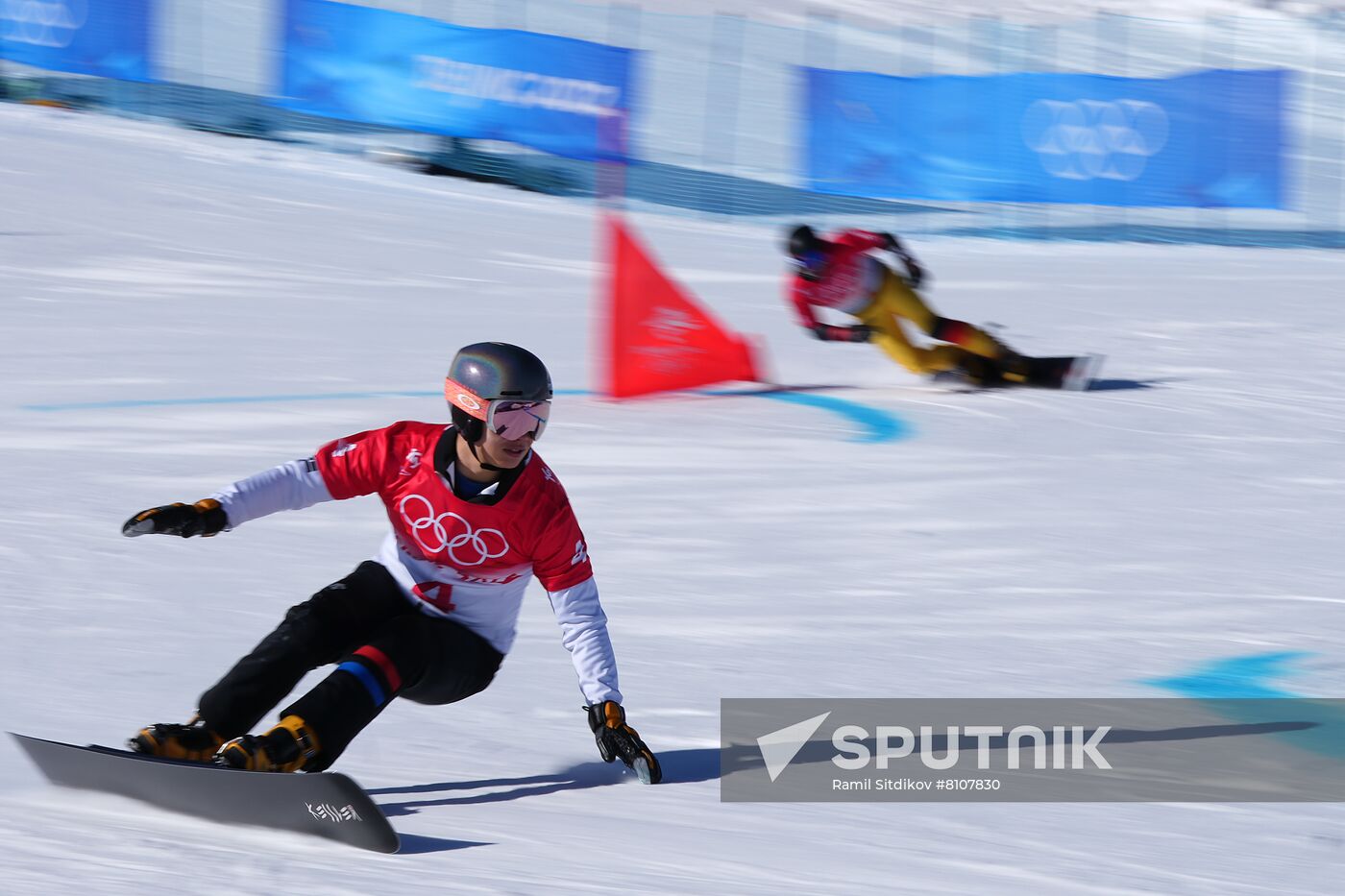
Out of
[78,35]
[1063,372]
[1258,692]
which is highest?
[78,35]

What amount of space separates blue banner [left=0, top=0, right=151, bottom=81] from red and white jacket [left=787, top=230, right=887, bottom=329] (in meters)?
8.92

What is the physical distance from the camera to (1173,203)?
48.4 ft

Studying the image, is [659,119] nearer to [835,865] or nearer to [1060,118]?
[1060,118]

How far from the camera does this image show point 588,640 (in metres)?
3.81

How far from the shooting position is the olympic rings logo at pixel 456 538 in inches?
148

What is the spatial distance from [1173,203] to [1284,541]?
8702 millimetres

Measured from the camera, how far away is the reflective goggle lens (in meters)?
3.66

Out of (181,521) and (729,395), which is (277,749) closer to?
(181,521)

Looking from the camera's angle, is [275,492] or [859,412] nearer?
[275,492]

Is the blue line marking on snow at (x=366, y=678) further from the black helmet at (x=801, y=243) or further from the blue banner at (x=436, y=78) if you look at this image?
the blue banner at (x=436, y=78)

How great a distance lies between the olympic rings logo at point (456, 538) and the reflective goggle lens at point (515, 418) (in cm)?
23

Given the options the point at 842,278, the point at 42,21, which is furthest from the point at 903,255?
the point at 42,21

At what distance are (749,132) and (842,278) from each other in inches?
416

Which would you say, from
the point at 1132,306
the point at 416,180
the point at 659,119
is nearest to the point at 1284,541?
the point at 1132,306
